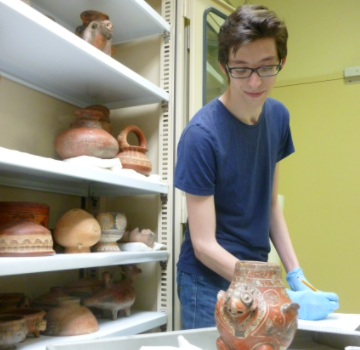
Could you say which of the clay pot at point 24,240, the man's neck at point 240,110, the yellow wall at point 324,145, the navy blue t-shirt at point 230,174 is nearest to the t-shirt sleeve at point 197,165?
the navy blue t-shirt at point 230,174

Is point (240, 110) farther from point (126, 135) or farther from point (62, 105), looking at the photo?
point (62, 105)

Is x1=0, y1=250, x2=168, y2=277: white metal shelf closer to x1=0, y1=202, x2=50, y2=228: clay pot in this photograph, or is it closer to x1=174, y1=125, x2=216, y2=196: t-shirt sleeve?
x1=0, y1=202, x2=50, y2=228: clay pot

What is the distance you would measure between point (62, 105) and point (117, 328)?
0.86 meters

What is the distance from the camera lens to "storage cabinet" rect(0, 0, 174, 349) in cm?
105

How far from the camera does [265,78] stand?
3.25 feet

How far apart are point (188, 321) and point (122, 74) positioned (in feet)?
2.66

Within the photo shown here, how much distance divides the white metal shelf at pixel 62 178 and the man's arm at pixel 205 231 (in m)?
0.32

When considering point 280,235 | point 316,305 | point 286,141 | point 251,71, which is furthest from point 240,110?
point 316,305

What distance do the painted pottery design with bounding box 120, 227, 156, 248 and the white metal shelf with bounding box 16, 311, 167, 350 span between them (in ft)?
0.84

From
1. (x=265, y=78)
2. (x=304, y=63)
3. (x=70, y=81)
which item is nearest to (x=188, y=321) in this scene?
(x=265, y=78)

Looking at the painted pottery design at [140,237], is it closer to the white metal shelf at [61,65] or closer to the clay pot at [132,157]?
the clay pot at [132,157]

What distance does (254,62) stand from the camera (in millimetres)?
969

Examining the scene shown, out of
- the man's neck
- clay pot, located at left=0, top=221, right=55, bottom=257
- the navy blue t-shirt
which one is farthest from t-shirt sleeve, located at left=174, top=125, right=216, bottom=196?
clay pot, located at left=0, top=221, right=55, bottom=257

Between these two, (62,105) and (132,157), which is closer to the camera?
(132,157)
